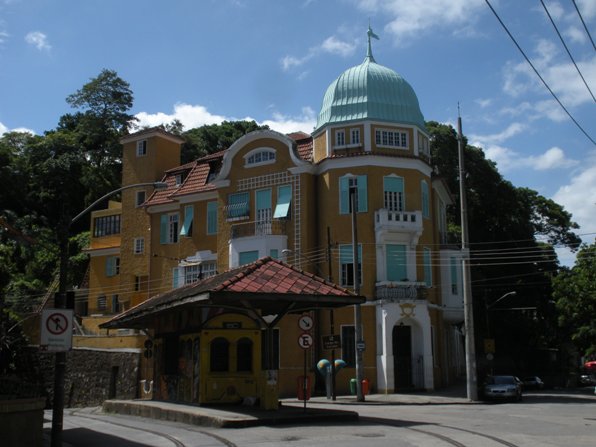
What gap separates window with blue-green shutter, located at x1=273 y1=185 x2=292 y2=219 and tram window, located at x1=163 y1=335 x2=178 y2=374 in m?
13.7

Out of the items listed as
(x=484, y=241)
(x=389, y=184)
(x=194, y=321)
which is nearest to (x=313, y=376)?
(x=389, y=184)

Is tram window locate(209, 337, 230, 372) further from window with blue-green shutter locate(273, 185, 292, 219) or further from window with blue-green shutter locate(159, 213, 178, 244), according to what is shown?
window with blue-green shutter locate(159, 213, 178, 244)

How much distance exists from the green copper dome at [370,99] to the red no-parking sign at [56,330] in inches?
1012

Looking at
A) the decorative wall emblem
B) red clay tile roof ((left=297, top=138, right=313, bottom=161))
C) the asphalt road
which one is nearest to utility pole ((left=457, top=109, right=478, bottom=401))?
the decorative wall emblem

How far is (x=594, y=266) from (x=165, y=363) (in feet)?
95.2

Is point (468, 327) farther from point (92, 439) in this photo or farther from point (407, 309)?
point (92, 439)

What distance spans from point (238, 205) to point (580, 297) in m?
21.5

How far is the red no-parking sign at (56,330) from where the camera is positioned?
14445mm

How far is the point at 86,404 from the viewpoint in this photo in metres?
44.5

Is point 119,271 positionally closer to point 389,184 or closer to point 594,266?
point 389,184

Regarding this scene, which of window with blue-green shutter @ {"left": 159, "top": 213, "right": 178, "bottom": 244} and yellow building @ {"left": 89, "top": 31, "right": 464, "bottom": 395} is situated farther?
window with blue-green shutter @ {"left": 159, "top": 213, "right": 178, "bottom": 244}

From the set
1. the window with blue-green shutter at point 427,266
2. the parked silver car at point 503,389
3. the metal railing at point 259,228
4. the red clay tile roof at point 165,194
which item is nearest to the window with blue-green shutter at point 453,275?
the window with blue-green shutter at point 427,266

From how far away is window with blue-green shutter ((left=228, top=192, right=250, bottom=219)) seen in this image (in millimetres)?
40688

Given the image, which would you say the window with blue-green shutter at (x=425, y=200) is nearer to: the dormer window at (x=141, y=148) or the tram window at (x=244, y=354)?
the tram window at (x=244, y=354)
